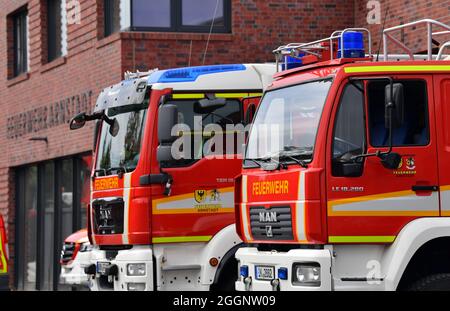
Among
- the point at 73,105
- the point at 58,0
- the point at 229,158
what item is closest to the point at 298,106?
the point at 229,158

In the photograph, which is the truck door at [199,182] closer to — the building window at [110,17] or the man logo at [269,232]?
the man logo at [269,232]

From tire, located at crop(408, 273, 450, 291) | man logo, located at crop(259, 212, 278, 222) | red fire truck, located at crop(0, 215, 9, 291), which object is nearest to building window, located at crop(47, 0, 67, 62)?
red fire truck, located at crop(0, 215, 9, 291)

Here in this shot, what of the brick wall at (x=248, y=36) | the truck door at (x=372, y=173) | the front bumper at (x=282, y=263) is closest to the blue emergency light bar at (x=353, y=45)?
the truck door at (x=372, y=173)

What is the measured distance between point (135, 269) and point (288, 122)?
3.32 meters

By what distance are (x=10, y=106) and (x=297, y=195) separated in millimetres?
16781

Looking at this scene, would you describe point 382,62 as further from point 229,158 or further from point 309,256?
point 229,158

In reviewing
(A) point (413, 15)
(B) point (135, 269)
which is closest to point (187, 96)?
(B) point (135, 269)

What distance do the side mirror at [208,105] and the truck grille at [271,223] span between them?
2.44m

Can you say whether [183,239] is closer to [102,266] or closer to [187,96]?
[102,266]

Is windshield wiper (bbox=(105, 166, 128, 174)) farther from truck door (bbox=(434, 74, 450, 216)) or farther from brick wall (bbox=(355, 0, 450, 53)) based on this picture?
brick wall (bbox=(355, 0, 450, 53))

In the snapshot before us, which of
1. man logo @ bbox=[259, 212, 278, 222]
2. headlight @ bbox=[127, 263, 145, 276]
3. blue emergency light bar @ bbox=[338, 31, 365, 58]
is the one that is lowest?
headlight @ bbox=[127, 263, 145, 276]

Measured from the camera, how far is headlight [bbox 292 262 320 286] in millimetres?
9719

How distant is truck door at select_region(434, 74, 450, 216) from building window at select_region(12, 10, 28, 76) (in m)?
16.7

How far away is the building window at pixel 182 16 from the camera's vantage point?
63.6 ft
